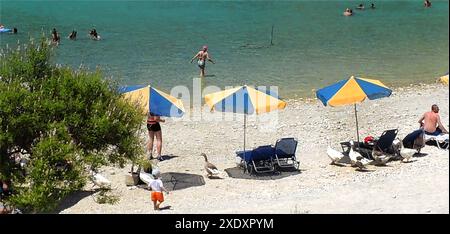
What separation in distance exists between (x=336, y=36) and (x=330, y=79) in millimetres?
13141

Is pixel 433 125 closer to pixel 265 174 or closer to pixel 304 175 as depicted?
pixel 304 175

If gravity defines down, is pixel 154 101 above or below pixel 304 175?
above

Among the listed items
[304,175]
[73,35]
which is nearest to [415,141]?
[304,175]

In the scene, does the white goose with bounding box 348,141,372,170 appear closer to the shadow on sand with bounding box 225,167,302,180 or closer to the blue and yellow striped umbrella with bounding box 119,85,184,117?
the shadow on sand with bounding box 225,167,302,180

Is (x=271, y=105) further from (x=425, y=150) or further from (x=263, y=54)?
(x=263, y=54)

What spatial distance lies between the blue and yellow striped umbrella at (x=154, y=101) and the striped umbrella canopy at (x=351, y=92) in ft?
11.4

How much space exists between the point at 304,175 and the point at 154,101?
12.5ft

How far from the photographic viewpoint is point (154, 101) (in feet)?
47.5

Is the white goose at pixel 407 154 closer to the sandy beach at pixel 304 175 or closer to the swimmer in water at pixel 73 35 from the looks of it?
the sandy beach at pixel 304 175

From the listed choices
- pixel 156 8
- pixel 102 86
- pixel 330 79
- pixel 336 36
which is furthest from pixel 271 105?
pixel 156 8

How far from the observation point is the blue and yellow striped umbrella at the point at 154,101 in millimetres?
14281

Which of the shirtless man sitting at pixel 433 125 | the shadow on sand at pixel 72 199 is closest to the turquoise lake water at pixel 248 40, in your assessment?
the shirtless man sitting at pixel 433 125
